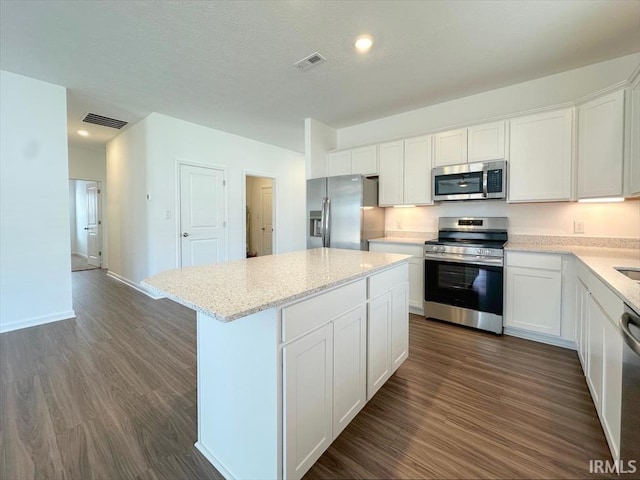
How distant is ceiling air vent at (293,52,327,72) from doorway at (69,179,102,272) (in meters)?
6.21

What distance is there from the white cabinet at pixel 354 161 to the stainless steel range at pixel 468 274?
1.37 metres

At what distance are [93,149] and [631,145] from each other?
8.64 m

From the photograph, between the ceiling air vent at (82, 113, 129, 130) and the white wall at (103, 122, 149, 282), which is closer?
the ceiling air vent at (82, 113, 129, 130)

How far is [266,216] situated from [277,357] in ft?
21.9

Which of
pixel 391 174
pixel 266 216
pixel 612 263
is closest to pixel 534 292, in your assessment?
pixel 612 263

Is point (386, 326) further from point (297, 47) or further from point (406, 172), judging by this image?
point (297, 47)

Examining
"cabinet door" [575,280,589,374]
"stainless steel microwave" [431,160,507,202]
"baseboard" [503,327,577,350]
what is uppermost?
"stainless steel microwave" [431,160,507,202]

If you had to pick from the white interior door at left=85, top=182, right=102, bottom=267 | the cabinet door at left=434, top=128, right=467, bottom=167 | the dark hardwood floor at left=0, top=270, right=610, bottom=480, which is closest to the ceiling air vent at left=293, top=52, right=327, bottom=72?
the cabinet door at left=434, top=128, right=467, bottom=167

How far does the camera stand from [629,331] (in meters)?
1.09

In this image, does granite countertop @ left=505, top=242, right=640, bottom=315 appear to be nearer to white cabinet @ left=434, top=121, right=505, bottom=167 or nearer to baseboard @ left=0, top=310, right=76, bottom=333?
white cabinet @ left=434, top=121, right=505, bottom=167

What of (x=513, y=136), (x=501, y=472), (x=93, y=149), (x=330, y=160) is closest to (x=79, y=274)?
(x=93, y=149)

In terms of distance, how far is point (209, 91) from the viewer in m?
3.37

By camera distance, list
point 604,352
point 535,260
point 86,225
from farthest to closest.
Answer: point 86,225, point 535,260, point 604,352

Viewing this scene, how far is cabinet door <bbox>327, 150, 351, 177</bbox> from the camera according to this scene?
4230 millimetres
